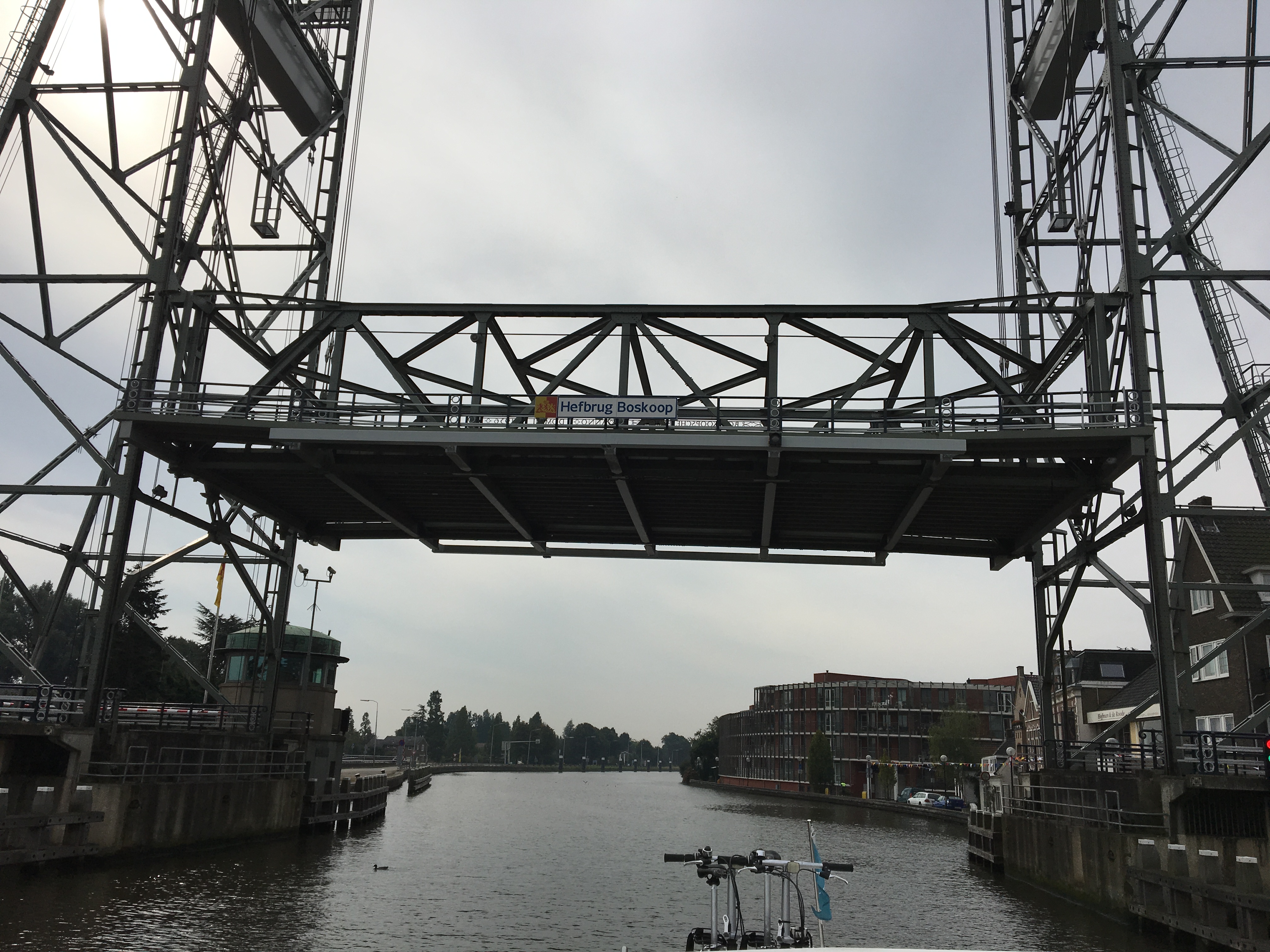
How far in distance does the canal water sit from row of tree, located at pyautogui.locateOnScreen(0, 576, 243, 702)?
23.9 feet

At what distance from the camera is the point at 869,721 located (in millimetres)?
110125

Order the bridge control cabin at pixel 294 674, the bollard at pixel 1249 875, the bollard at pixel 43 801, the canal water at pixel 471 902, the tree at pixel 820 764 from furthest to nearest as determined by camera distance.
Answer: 1. the tree at pixel 820 764
2. the bridge control cabin at pixel 294 674
3. the bollard at pixel 43 801
4. the bollard at pixel 1249 875
5. the canal water at pixel 471 902

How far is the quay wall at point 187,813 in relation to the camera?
943 inches

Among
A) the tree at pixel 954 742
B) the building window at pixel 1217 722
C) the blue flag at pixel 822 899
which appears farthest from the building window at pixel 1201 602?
the tree at pixel 954 742

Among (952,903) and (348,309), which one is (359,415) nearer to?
(348,309)

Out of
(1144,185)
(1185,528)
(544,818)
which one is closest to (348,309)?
(1144,185)

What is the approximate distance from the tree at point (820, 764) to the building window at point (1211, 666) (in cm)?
7088

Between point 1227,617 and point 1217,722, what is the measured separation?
175 inches

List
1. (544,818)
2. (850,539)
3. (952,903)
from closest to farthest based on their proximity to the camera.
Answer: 1. (952,903)
2. (850,539)
3. (544,818)

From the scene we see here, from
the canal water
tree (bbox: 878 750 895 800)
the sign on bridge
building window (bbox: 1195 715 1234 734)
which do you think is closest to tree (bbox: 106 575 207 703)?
the canal water

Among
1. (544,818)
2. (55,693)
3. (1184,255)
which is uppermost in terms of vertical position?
(1184,255)

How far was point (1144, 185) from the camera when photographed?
26.2 meters

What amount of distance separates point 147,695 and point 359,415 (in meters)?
51.0

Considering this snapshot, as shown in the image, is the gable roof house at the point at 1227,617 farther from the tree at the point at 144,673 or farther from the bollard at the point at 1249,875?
the tree at the point at 144,673
